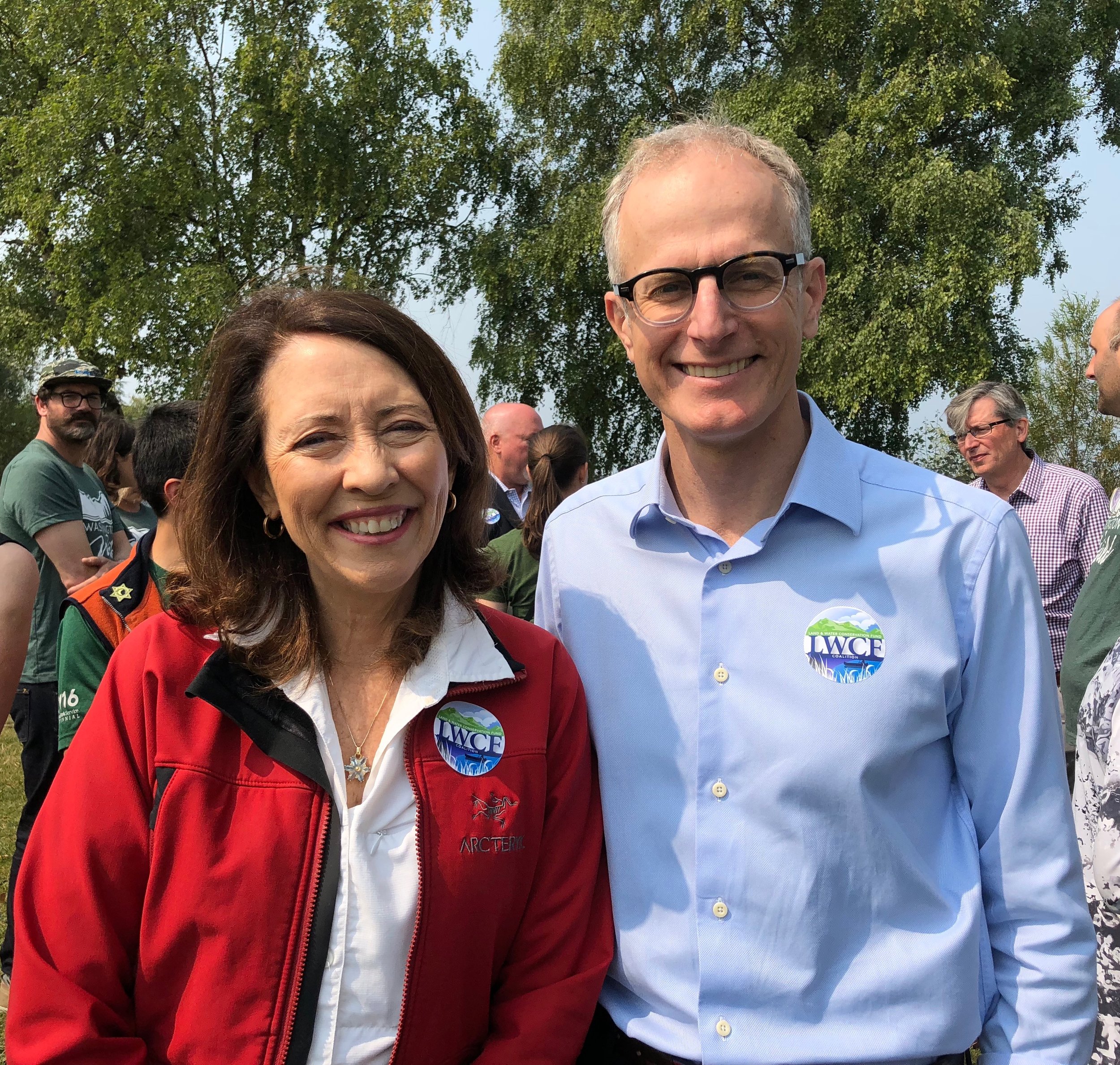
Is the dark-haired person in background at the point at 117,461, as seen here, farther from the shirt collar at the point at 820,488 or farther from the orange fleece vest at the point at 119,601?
the shirt collar at the point at 820,488

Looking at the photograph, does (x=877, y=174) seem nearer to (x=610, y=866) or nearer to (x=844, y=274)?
(x=844, y=274)

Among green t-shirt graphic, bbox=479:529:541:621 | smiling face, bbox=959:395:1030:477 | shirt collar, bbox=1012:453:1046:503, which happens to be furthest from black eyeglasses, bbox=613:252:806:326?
smiling face, bbox=959:395:1030:477

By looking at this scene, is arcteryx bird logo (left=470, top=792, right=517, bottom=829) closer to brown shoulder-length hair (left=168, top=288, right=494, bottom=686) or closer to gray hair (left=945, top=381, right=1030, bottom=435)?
brown shoulder-length hair (left=168, top=288, right=494, bottom=686)

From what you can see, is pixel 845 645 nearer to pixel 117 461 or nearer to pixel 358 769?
pixel 358 769

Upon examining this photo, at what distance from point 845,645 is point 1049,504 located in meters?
4.54

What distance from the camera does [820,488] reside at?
6.37 feet

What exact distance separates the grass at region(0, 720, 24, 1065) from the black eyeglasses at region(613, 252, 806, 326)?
4.01 meters

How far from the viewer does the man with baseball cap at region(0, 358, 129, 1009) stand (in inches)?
180

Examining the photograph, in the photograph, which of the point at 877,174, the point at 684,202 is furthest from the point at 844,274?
A: the point at 684,202

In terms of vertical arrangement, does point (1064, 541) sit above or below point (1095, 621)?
above

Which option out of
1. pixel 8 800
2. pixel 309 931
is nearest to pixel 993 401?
pixel 309 931

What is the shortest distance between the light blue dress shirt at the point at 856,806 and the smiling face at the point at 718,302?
0.18m

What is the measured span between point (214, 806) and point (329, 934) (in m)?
0.29

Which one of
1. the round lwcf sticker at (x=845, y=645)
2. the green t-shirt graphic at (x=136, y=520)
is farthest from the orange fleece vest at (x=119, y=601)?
the green t-shirt graphic at (x=136, y=520)
